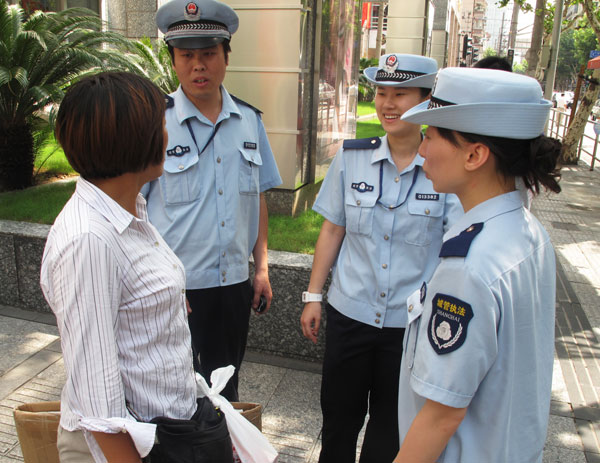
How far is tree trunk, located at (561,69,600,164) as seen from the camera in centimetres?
1288

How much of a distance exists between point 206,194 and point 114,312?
48.9 inches

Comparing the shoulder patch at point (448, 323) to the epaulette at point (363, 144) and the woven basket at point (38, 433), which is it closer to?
the woven basket at point (38, 433)

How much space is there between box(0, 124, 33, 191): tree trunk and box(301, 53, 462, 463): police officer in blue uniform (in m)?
5.30

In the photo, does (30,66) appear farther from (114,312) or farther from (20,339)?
(114,312)

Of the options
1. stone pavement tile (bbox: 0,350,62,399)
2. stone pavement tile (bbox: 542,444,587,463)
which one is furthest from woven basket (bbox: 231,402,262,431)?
stone pavement tile (bbox: 0,350,62,399)

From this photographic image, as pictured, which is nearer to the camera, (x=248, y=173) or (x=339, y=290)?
(x=339, y=290)

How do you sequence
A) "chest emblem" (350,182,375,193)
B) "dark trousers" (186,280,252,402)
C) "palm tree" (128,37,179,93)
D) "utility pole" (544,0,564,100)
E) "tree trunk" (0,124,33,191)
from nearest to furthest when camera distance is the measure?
"chest emblem" (350,182,375,193) → "dark trousers" (186,280,252,402) → "tree trunk" (0,124,33,191) → "palm tree" (128,37,179,93) → "utility pole" (544,0,564,100)

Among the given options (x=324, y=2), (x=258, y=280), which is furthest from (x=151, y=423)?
(x=324, y=2)

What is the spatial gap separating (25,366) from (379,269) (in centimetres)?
275

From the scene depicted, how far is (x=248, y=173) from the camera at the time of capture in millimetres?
2684

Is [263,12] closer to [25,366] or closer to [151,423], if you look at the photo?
[25,366]

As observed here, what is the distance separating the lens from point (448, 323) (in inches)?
52.9

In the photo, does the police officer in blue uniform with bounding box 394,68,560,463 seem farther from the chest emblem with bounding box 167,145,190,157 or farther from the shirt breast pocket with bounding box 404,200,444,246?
the chest emblem with bounding box 167,145,190,157

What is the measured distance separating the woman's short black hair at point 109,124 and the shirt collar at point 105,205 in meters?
0.03
